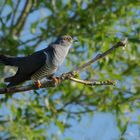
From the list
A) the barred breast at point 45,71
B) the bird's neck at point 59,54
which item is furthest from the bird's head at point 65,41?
the barred breast at point 45,71

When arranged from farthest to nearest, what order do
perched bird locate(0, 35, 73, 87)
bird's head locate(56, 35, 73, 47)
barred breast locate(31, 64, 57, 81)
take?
bird's head locate(56, 35, 73, 47), barred breast locate(31, 64, 57, 81), perched bird locate(0, 35, 73, 87)

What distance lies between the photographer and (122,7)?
8633 millimetres

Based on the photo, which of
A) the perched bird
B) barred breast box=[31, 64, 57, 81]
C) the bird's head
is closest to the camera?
the perched bird

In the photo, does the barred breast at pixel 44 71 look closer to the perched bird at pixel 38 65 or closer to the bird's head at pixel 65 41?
the perched bird at pixel 38 65

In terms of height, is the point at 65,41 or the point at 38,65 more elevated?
the point at 65,41

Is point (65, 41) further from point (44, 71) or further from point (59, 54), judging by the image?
point (44, 71)

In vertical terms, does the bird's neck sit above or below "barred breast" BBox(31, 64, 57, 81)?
above

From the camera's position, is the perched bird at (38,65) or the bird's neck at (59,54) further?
the bird's neck at (59,54)

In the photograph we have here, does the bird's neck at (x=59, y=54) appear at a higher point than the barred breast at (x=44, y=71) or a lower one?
higher

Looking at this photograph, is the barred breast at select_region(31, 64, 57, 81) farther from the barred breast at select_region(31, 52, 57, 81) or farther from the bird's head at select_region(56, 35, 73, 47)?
the bird's head at select_region(56, 35, 73, 47)

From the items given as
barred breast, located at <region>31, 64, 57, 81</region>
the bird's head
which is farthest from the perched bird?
the bird's head

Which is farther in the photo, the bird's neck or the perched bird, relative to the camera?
the bird's neck

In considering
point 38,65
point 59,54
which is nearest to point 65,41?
point 59,54

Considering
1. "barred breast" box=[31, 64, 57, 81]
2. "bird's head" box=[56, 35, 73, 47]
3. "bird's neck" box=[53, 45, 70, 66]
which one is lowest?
"barred breast" box=[31, 64, 57, 81]
